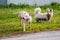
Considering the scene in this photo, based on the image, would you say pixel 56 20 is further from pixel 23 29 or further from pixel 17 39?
pixel 17 39

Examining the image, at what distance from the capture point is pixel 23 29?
11102mm

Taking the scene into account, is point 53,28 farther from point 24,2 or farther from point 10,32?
point 24,2

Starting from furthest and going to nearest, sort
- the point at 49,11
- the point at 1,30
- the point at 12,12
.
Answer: the point at 12,12
the point at 49,11
the point at 1,30

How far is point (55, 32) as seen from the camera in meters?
10.9

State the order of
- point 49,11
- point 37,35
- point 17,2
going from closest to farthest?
1. point 37,35
2. point 49,11
3. point 17,2

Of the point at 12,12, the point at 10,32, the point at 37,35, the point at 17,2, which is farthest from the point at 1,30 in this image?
the point at 17,2

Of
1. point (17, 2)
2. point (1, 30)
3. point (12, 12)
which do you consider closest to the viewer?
point (1, 30)

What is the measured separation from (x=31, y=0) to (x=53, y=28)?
7.83 m

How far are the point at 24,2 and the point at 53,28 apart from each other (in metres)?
7.65

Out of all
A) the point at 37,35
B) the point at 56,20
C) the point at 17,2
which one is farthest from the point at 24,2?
the point at 37,35

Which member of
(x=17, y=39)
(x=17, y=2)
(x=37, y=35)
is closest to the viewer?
(x=17, y=39)

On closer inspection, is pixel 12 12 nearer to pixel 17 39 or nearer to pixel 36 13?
pixel 36 13

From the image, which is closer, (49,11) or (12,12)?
(49,11)

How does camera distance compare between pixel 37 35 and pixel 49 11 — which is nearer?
pixel 37 35
